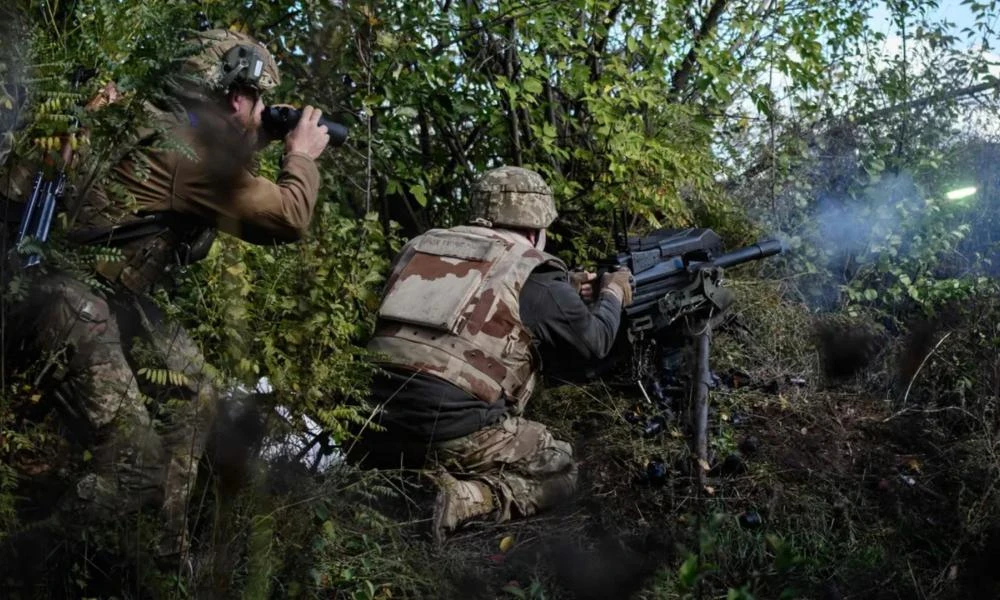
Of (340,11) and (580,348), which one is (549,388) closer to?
(580,348)

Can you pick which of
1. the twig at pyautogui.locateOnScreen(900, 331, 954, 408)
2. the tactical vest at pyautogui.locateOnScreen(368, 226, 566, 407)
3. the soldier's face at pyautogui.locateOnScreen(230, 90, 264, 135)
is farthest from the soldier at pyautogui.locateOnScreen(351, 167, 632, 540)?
the twig at pyautogui.locateOnScreen(900, 331, 954, 408)

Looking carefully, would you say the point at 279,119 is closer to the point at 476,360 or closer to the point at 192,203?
the point at 192,203

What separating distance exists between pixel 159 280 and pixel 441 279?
4.60ft

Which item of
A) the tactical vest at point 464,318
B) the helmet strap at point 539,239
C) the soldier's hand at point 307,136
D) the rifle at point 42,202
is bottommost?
→ the tactical vest at point 464,318

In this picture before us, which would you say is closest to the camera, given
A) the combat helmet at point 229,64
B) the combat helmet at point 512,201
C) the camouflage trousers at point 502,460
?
the combat helmet at point 229,64

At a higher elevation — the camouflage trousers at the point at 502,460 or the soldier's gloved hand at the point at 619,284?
the soldier's gloved hand at the point at 619,284

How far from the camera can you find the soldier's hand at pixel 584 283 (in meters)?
5.74

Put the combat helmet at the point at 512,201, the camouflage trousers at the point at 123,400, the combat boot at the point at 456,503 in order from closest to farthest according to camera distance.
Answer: the camouflage trousers at the point at 123,400 < the combat boot at the point at 456,503 < the combat helmet at the point at 512,201

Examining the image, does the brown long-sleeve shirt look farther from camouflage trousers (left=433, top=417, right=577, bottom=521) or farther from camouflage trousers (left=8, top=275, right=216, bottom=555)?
camouflage trousers (left=433, top=417, right=577, bottom=521)

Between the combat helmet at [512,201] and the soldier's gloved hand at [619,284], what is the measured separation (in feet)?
1.32

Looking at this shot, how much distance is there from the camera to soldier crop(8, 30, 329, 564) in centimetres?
345

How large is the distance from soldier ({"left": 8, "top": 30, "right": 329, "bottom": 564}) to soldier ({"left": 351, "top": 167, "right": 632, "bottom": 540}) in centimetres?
104

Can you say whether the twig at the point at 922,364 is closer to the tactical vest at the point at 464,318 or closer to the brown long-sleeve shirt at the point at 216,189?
the tactical vest at the point at 464,318

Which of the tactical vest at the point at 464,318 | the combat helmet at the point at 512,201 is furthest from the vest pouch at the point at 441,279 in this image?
the combat helmet at the point at 512,201
